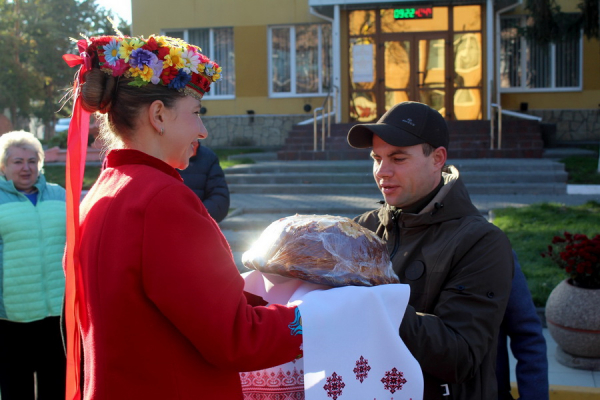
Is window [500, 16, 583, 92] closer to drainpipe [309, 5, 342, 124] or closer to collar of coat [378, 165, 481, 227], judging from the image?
drainpipe [309, 5, 342, 124]

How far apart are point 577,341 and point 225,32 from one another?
1781 centimetres

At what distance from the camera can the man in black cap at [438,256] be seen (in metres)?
2.15

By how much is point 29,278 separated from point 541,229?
677cm

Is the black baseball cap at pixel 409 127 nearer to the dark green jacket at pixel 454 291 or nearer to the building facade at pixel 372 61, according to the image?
the dark green jacket at pixel 454 291

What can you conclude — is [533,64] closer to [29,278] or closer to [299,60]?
[299,60]

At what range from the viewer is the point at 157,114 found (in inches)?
76.3

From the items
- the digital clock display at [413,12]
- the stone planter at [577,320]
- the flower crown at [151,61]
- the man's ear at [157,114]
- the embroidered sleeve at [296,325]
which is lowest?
the stone planter at [577,320]

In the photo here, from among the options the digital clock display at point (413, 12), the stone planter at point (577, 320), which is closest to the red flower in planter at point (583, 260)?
the stone planter at point (577, 320)

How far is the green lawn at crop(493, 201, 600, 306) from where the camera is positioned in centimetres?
698

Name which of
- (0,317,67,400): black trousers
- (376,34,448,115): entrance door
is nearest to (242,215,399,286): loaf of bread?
→ (0,317,67,400): black trousers

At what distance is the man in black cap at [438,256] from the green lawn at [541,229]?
174 inches

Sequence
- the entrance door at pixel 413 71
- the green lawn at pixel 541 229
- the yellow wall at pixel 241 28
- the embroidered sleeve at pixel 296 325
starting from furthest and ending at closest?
the yellow wall at pixel 241 28 < the entrance door at pixel 413 71 < the green lawn at pixel 541 229 < the embroidered sleeve at pixel 296 325

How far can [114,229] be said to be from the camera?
1786 mm

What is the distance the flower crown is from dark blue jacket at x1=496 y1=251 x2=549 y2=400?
153cm
